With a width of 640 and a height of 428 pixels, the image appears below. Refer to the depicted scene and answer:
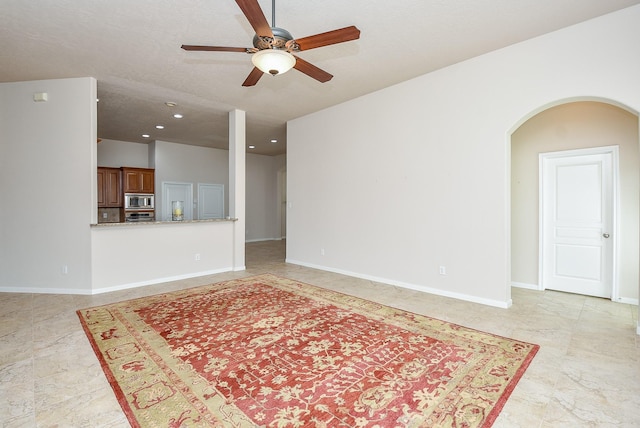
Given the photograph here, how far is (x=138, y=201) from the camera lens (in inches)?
323

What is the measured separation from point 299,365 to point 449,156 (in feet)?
10.9

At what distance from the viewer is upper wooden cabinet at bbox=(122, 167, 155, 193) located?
7984mm

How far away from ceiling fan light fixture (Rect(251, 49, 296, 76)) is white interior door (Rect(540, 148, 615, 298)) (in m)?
4.09

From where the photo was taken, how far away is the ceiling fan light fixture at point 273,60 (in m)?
2.53

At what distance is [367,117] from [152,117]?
14.5 ft

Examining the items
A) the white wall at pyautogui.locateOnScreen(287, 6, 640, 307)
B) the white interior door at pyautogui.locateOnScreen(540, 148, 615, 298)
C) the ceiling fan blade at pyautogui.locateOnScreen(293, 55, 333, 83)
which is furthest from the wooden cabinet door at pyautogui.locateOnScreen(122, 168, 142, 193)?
the white interior door at pyautogui.locateOnScreen(540, 148, 615, 298)

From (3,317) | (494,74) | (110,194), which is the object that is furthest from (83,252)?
(494,74)

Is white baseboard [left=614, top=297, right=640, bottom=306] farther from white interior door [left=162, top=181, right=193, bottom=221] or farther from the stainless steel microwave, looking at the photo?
the stainless steel microwave

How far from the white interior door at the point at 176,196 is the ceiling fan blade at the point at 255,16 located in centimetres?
744

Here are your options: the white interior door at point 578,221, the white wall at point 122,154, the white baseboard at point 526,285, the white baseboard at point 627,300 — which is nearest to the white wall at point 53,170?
the white wall at point 122,154

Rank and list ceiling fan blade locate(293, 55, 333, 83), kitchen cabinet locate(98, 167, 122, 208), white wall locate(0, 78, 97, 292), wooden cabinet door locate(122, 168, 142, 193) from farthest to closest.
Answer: wooden cabinet door locate(122, 168, 142, 193) < kitchen cabinet locate(98, 167, 122, 208) < white wall locate(0, 78, 97, 292) < ceiling fan blade locate(293, 55, 333, 83)

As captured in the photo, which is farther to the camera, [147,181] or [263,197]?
[263,197]

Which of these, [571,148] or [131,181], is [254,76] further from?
[131,181]

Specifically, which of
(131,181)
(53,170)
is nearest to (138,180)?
(131,181)
